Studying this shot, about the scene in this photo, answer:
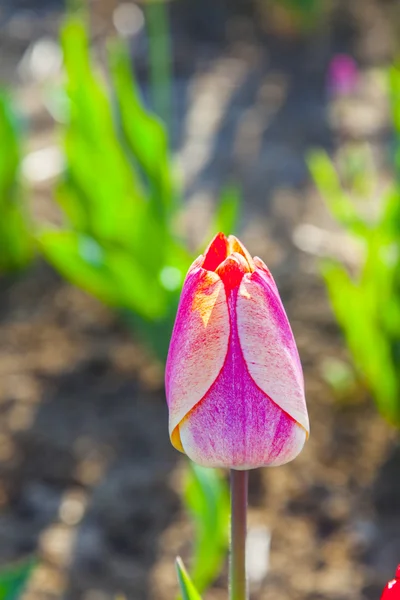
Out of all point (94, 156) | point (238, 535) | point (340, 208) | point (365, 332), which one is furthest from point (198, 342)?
point (94, 156)

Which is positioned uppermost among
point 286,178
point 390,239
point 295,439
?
point 286,178

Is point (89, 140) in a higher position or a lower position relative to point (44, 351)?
higher

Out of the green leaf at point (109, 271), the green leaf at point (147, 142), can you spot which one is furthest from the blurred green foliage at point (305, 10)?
the green leaf at point (109, 271)

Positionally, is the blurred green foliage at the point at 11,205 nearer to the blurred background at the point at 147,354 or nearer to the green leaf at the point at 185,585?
the blurred background at the point at 147,354

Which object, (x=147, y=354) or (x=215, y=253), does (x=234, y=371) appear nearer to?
(x=215, y=253)

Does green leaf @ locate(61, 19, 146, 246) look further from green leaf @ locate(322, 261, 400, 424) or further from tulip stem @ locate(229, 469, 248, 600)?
tulip stem @ locate(229, 469, 248, 600)

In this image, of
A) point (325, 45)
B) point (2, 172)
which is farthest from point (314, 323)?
point (325, 45)

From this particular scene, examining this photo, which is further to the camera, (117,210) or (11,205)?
(11,205)

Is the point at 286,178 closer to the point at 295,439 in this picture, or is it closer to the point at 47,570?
the point at 47,570
